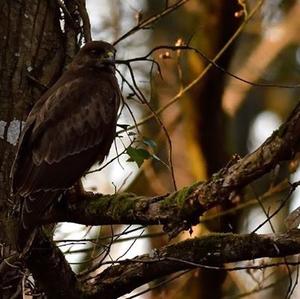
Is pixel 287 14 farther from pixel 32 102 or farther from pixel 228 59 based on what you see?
pixel 32 102

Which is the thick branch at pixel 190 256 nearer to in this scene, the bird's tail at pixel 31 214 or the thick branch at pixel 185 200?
the thick branch at pixel 185 200

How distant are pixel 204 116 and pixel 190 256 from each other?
3.38 m

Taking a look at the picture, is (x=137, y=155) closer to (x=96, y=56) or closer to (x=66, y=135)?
(x=66, y=135)

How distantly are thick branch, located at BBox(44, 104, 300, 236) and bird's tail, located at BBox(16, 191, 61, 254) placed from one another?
0.06 m

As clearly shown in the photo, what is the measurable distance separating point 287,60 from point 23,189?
7.50 metres

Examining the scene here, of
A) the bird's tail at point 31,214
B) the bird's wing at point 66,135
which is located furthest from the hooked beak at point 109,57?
the bird's tail at point 31,214

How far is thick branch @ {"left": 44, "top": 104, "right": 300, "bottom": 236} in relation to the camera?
4.58 m

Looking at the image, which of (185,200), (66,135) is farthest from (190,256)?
(66,135)

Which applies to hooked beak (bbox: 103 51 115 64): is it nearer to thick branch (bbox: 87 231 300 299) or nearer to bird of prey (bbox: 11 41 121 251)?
bird of prey (bbox: 11 41 121 251)

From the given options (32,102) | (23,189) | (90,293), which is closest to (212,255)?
(90,293)

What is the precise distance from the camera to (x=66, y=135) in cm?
617

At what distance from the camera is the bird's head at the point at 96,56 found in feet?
21.1

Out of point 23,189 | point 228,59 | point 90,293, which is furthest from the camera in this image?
point 228,59

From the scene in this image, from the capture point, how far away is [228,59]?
322 inches
